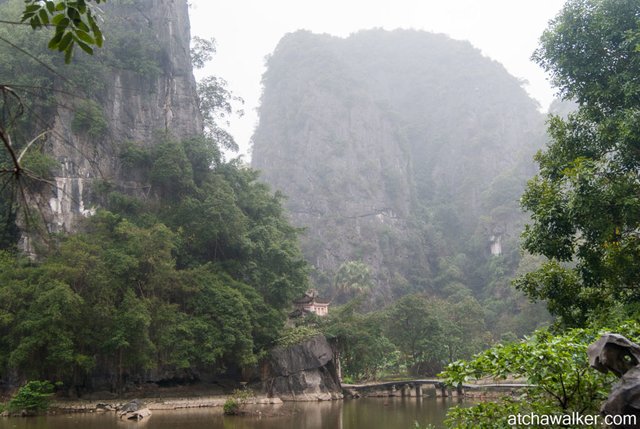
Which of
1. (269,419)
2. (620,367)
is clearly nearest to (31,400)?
(269,419)

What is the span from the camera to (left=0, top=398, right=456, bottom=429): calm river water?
46.2 feet

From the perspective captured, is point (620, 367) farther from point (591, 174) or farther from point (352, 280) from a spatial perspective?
point (352, 280)

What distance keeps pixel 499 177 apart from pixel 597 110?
53074mm

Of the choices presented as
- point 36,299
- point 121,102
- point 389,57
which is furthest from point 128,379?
point 389,57

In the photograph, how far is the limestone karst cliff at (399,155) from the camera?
5538 cm

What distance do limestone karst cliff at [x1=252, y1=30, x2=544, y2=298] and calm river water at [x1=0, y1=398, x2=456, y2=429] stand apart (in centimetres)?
2930

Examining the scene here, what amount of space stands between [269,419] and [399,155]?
5326cm

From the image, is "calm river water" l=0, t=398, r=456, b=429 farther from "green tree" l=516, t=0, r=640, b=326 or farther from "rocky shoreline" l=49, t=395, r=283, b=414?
"green tree" l=516, t=0, r=640, b=326

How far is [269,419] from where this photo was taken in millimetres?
16672

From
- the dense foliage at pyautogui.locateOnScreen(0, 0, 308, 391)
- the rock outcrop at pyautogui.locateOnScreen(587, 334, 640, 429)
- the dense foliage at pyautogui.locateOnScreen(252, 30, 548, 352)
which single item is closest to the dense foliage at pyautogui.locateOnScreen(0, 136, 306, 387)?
the dense foliage at pyautogui.locateOnScreen(0, 0, 308, 391)

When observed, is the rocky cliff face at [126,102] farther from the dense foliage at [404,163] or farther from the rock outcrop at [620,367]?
the rock outcrop at [620,367]

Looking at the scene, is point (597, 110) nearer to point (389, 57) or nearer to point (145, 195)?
point (145, 195)

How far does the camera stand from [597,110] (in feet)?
30.3

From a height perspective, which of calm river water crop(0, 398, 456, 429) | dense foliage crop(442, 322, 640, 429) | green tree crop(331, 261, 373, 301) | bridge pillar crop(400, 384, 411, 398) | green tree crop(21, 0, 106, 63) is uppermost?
green tree crop(331, 261, 373, 301)
